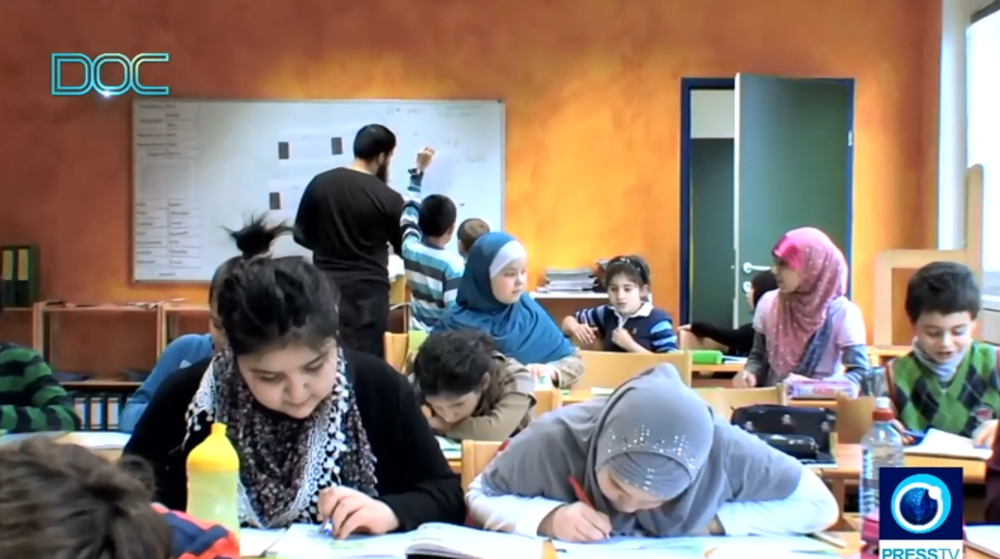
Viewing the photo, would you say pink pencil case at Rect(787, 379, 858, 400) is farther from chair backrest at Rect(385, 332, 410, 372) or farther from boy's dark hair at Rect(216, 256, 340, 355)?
boy's dark hair at Rect(216, 256, 340, 355)

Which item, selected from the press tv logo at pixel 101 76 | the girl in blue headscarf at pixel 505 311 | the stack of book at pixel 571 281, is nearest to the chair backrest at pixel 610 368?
the girl in blue headscarf at pixel 505 311

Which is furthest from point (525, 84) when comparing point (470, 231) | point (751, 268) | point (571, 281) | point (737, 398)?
point (737, 398)

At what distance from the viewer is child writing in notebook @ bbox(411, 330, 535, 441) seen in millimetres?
2779

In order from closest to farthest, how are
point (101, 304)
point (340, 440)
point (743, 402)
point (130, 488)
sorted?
point (130, 488), point (340, 440), point (743, 402), point (101, 304)

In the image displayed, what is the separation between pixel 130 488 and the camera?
85 centimetres

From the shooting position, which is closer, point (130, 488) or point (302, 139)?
point (130, 488)

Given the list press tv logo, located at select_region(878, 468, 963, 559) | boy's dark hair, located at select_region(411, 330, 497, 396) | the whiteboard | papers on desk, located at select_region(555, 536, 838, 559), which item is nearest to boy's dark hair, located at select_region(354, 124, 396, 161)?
the whiteboard

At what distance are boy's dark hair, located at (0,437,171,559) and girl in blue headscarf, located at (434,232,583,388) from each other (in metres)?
2.95

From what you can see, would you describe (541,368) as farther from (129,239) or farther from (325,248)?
(129,239)

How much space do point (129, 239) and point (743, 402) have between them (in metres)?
4.23

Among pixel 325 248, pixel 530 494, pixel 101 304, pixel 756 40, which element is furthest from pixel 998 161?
pixel 101 304

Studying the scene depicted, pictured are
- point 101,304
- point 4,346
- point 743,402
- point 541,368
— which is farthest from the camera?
point 101,304

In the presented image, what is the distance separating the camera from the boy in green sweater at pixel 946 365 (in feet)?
9.70

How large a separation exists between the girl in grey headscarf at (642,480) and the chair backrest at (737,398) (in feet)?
3.29
